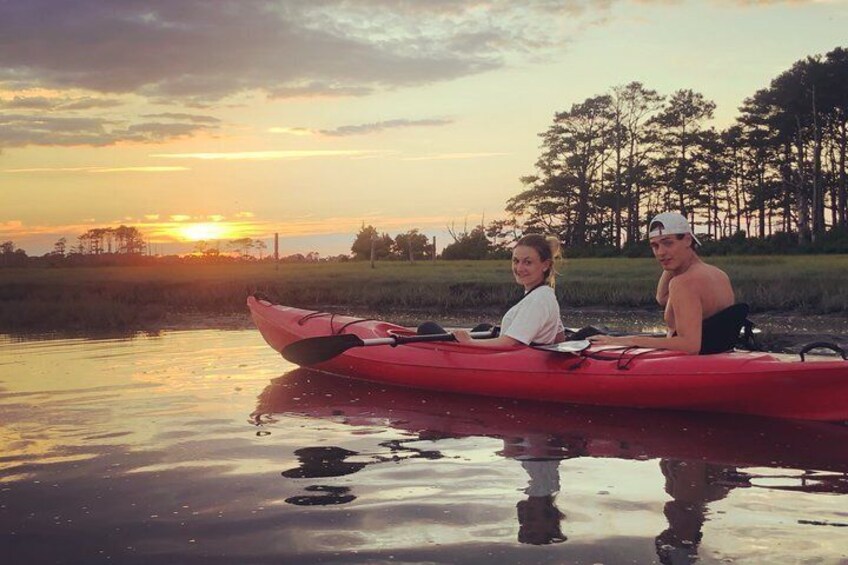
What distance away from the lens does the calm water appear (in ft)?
12.9

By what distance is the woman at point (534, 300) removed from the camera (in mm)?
7203

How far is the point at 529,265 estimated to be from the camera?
7184 mm

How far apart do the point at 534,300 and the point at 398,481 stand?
2694 mm

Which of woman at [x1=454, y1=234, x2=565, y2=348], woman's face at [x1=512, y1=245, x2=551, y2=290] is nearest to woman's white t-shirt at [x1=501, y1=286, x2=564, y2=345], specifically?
woman at [x1=454, y1=234, x2=565, y2=348]

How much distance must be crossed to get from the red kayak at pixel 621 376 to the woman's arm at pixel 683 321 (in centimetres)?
8

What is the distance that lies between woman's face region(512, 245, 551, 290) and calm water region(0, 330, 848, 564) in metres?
1.09

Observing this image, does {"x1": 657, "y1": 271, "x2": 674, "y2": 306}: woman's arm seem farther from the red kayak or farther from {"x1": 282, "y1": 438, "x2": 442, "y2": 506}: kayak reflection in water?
{"x1": 282, "y1": 438, "x2": 442, "y2": 506}: kayak reflection in water

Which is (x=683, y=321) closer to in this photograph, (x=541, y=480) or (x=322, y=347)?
(x=541, y=480)

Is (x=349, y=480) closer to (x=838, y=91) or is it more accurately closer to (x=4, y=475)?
(x=4, y=475)

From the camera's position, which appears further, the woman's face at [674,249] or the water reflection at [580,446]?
the woman's face at [674,249]

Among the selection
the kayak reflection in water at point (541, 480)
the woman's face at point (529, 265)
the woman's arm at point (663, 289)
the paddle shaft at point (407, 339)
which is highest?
the woman's face at point (529, 265)

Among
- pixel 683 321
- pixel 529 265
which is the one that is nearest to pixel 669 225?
pixel 683 321

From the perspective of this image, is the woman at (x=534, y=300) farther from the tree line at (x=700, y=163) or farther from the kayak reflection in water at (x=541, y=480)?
the tree line at (x=700, y=163)

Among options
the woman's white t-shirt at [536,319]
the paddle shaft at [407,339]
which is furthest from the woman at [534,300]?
the paddle shaft at [407,339]
